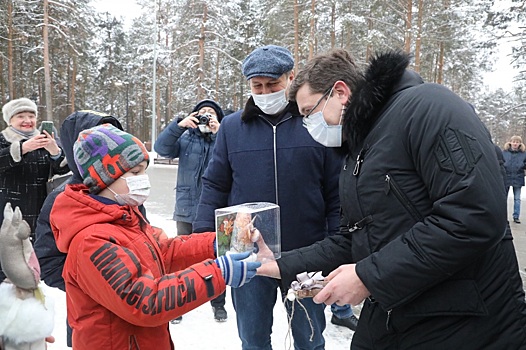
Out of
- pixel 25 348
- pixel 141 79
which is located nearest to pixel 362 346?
pixel 25 348

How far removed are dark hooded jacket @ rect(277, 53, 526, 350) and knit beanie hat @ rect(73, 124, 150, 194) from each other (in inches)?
38.3

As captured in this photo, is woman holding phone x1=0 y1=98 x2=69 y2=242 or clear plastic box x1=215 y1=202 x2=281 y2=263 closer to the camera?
Answer: clear plastic box x1=215 y1=202 x2=281 y2=263

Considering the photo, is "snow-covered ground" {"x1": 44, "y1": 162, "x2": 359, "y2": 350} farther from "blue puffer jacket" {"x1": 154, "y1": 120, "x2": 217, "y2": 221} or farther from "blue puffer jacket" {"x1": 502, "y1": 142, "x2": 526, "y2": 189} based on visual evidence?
"blue puffer jacket" {"x1": 502, "y1": 142, "x2": 526, "y2": 189}

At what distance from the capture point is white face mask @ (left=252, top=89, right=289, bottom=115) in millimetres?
2580

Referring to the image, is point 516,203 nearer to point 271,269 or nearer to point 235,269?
point 271,269

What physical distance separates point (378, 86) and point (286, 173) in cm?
105

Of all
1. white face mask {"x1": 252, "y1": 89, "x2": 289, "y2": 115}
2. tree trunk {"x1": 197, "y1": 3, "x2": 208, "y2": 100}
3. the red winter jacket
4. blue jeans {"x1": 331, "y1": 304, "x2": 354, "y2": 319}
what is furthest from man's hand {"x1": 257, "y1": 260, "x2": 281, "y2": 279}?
tree trunk {"x1": 197, "y1": 3, "x2": 208, "y2": 100}

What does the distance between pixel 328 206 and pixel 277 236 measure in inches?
22.4

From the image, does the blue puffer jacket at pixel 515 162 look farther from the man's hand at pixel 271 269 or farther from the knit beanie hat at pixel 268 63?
the man's hand at pixel 271 269

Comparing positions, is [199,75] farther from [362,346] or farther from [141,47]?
[362,346]

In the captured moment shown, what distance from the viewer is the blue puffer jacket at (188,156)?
15.1 ft

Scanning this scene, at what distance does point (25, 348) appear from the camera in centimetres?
234

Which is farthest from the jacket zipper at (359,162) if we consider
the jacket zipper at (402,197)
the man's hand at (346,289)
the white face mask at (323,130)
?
the white face mask at (323,130)

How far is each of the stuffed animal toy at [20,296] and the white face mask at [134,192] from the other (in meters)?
0.88
